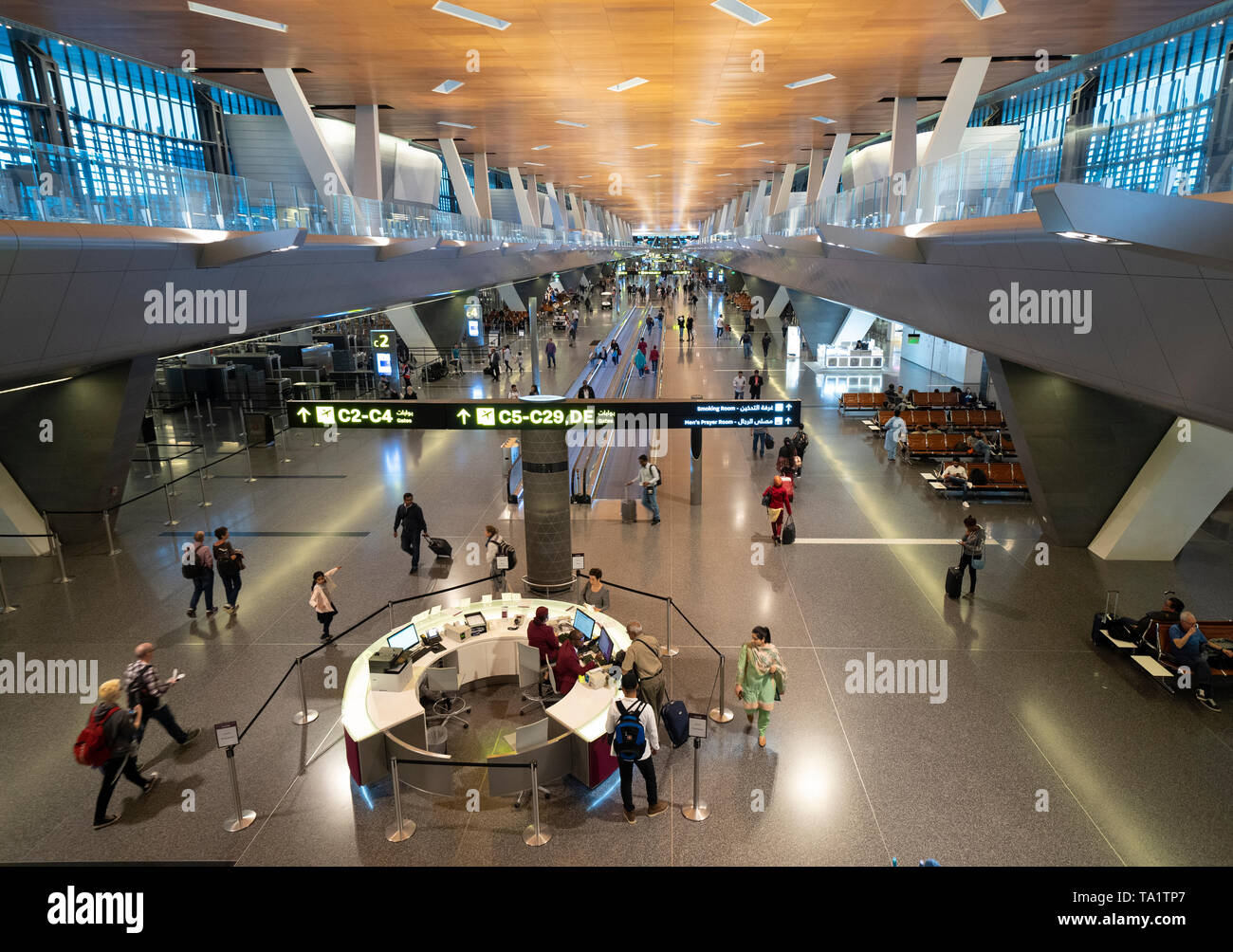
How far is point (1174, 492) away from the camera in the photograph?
36.4 feet

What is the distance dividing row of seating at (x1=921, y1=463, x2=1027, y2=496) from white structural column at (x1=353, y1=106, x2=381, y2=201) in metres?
14.7

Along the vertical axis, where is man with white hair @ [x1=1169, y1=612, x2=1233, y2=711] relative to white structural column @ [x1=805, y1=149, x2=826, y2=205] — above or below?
below

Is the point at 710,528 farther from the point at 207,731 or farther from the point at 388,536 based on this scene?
the point at 207,731

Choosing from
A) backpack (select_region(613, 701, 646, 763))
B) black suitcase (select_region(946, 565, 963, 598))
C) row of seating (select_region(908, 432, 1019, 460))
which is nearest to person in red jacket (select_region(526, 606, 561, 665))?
backpack (select_region(613, 701, 646, 763))

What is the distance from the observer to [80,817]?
627 cm

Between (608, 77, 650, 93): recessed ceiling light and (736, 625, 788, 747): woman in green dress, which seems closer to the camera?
(736, 625, 788, 747): woman in green dress

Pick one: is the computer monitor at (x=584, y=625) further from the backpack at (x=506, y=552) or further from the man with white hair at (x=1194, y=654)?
the man with white hair at (x=1194, y=654)

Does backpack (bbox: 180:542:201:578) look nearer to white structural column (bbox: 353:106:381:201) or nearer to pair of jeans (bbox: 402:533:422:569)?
pair of jeans (bbox: 402:533:422:569)

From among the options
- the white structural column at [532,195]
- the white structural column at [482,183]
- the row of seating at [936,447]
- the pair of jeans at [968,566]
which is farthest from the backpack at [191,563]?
the white structural column at [532,195]

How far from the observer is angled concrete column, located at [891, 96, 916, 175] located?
16734mm

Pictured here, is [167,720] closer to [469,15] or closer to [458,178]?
[469,15]

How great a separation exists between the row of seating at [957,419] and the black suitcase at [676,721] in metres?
14.2

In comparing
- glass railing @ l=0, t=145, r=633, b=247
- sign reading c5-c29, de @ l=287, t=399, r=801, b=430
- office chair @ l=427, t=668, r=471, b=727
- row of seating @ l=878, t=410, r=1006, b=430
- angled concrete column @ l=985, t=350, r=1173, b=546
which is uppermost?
glass railing @ l=0, t=145, r=633, b=247

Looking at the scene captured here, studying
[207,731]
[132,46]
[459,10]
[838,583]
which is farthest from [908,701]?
[132,46]
